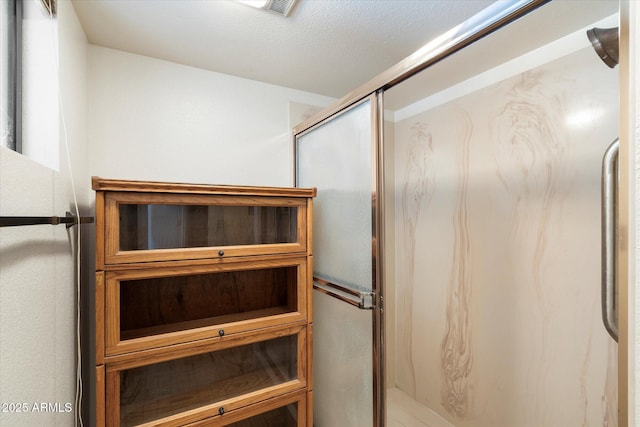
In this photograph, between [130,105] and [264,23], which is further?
[130,105]

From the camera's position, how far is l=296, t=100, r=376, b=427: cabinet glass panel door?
1.15 m

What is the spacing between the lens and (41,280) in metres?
0.71

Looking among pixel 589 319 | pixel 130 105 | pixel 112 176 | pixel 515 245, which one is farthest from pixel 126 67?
pixel 589 319

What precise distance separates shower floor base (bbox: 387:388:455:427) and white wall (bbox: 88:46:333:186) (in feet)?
5.31

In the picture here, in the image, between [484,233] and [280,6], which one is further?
[484,233]

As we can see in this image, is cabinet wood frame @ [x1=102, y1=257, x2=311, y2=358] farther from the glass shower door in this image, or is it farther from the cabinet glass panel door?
the glass shower door

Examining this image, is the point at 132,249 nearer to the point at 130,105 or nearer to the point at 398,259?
the point at 130,105

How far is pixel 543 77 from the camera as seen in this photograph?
4.32 feet

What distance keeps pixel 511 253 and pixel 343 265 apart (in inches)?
34.4

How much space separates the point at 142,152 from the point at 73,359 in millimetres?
903

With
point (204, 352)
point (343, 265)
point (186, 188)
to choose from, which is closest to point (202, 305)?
point (204, 352)

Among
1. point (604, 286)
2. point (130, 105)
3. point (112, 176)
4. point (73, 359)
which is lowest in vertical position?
point (73, 359)

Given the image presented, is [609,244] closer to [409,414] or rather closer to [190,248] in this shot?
[190,248]

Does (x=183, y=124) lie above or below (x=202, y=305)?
above
